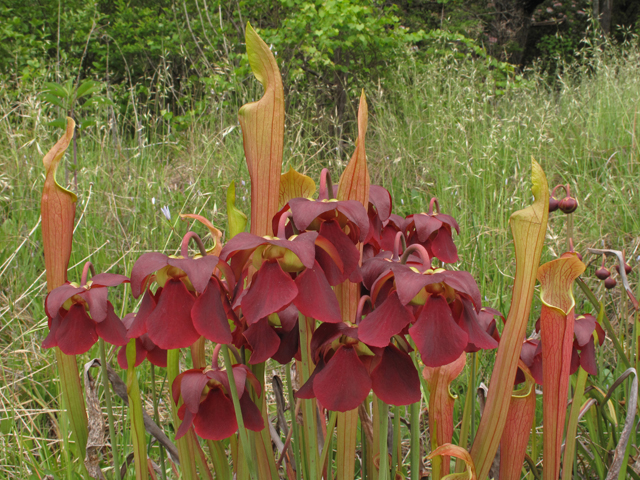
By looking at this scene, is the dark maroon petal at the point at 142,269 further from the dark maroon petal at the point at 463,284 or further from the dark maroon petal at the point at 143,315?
the dark maroon petal at the point at 463,284

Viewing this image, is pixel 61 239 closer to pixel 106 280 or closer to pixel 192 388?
pixel 106 280

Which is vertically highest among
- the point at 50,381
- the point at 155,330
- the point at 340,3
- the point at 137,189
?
the point at 340,3

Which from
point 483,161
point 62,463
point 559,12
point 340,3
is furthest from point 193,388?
point 559,12

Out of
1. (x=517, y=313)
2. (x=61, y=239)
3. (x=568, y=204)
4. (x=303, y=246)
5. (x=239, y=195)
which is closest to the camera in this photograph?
(x=303, y=246)

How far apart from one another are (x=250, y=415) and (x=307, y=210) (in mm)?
317

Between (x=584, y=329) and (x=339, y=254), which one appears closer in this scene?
(x=339, y=254)

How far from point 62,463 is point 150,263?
107cm

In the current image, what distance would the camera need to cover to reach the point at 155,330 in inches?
22.8

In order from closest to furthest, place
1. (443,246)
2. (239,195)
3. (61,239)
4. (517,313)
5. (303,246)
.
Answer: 1. (303,246)
2. (517,313)
3. (61,239)
4. (443,246)
5. (239,195)

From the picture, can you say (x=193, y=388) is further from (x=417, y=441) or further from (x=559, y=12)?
(x=559, y=12)

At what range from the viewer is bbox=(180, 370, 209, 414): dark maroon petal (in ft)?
2.21

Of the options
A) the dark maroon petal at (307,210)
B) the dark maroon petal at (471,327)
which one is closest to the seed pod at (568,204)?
the dark maroon petal at (471,327)

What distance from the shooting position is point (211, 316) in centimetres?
56

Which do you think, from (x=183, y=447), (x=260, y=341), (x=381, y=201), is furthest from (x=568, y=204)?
(x=183, y=447)
